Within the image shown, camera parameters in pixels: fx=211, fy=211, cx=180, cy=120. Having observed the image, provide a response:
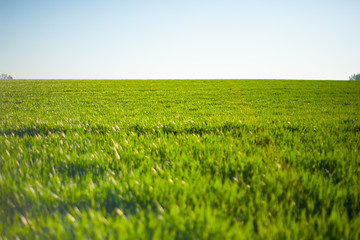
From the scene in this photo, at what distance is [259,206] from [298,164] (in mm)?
1178

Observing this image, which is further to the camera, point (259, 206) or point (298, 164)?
point (298, 164)

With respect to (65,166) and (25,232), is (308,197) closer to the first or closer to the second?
(25,232)

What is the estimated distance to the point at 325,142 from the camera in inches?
134

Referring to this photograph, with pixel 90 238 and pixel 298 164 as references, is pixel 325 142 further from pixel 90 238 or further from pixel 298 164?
pixel 90 238

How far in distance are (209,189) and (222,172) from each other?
0.55 meters

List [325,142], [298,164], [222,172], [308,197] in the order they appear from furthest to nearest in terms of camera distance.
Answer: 1. [325,142]
2. [298,164]
3. [222,172]
4. [308,197]

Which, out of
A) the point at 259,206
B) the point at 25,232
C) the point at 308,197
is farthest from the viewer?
the point at 308,197

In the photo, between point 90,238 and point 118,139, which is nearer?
point 90,238

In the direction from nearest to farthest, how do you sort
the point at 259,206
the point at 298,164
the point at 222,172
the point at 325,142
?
the point at 259,206
the point at 222,172
the point at 298,164
the point at 325,142

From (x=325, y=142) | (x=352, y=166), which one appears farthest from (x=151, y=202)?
(x=325, y=142)

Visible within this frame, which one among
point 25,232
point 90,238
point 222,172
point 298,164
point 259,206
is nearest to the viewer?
point 90,238

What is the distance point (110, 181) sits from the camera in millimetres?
1935

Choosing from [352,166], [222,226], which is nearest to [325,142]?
[352,166]

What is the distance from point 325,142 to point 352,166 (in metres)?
1.06
